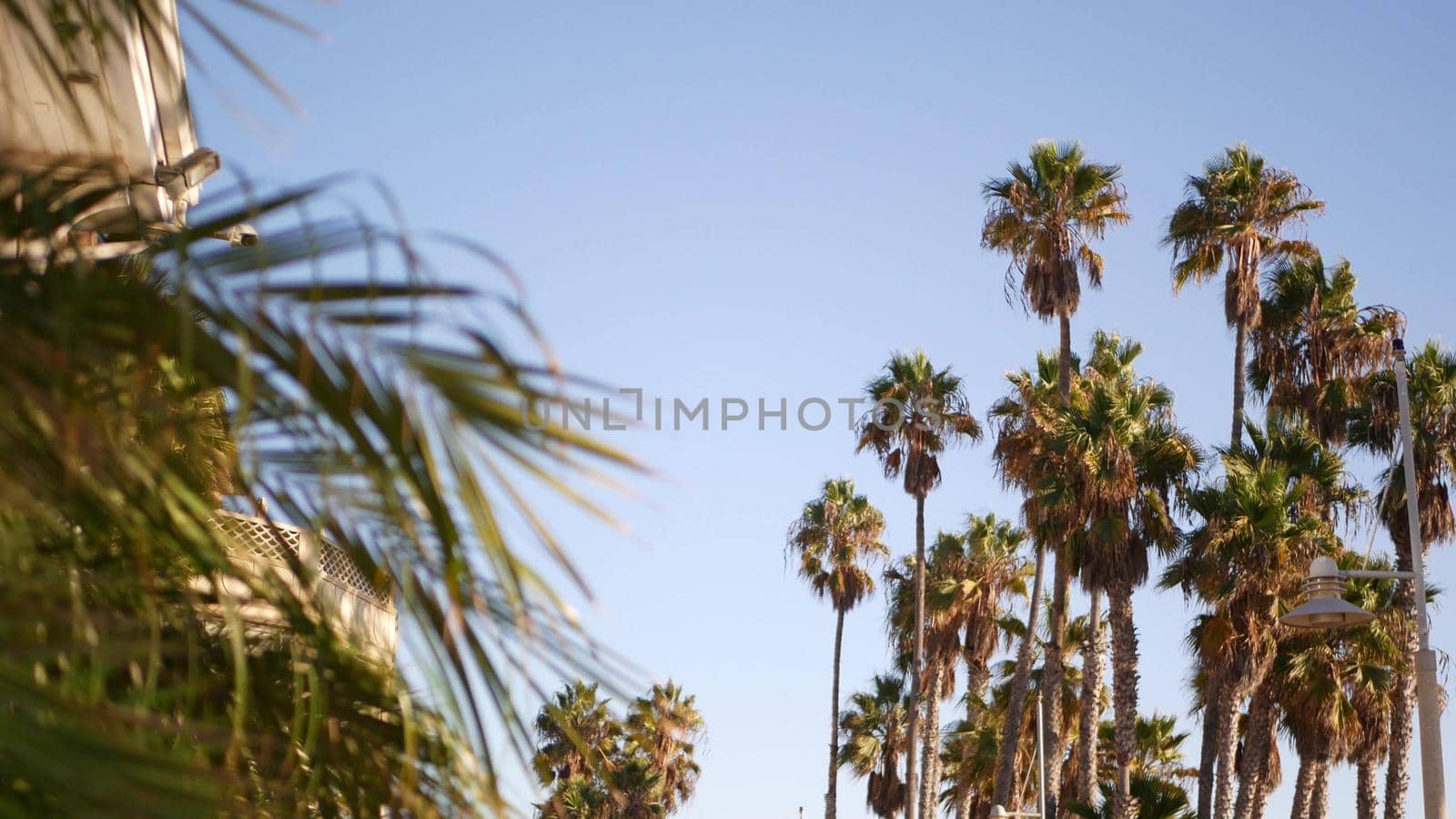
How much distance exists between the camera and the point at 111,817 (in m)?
1.50

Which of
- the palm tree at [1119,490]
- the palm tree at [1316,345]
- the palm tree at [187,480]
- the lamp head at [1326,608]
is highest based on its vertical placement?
the palm tree at [1316,345]

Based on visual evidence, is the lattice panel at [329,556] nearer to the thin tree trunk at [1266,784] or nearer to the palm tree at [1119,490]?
the palm tree at [1119,490]

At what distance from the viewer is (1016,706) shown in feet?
117

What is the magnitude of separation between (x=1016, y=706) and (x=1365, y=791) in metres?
7.64

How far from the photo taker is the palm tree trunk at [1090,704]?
2857 centimetres

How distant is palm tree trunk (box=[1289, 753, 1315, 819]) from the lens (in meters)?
30.1

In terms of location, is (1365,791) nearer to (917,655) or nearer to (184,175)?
(917,655)

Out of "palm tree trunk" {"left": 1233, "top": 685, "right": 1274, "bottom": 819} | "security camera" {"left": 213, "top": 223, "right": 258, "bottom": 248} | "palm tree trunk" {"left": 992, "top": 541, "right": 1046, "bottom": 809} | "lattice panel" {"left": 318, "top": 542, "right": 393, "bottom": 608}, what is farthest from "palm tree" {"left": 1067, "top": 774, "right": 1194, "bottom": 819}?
"security camera" {"left": 213, "top": 223, "right": 258, "bottom": 248}

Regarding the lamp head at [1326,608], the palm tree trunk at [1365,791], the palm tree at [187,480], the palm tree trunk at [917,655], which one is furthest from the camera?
the palm tree trunk at [917,655]

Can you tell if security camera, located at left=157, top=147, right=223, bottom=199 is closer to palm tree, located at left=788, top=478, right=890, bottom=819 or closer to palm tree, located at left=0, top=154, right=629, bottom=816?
palm tree, located at left=0, top=154, right=629, bottom=816

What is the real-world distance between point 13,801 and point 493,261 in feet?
2.67

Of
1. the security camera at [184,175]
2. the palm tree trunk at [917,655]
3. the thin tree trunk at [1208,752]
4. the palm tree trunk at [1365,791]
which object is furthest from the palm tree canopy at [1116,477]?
the security camera at [184,175]

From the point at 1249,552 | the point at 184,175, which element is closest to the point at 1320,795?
the point at 1249,552

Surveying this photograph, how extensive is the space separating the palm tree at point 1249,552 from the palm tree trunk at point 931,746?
16462mm
